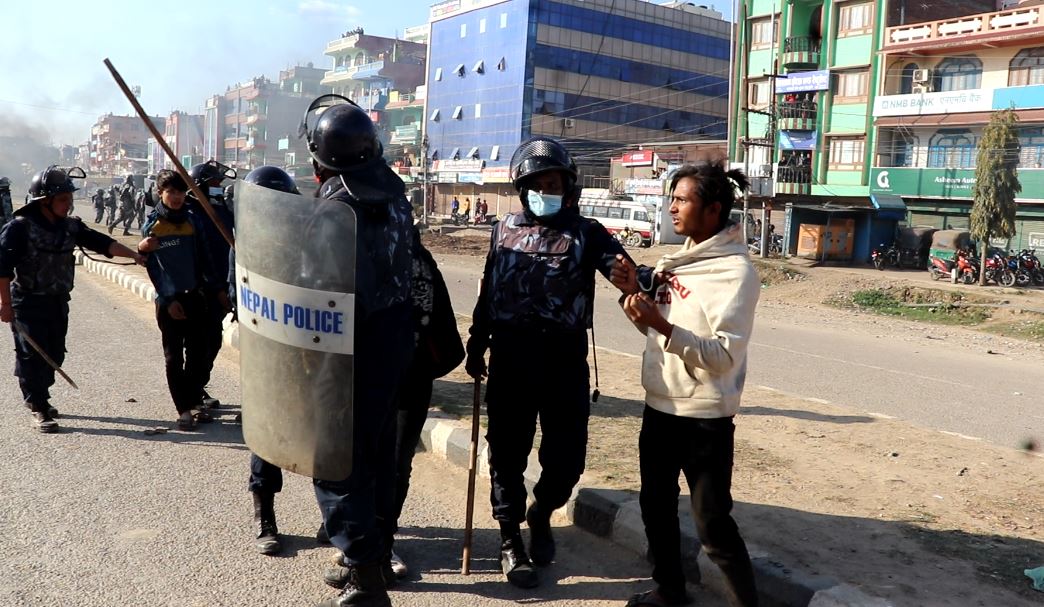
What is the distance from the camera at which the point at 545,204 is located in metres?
3.76

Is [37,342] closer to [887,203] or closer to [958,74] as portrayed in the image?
[887,203]

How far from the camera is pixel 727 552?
3.18 meters

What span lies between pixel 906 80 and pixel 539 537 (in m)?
35.3

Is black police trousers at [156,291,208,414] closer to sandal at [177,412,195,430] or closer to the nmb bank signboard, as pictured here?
sandal at [177,412,195,430]

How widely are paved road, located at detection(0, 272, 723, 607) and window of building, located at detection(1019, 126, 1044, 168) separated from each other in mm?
30375

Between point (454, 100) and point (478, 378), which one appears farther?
point (454, 100)

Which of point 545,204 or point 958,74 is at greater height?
point 958,74

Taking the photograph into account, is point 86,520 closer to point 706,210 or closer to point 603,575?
point 603,575

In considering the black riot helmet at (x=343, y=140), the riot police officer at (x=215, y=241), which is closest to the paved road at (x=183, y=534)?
the riot police officer at (x=215, y=241)

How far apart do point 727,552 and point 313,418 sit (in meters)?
1.49

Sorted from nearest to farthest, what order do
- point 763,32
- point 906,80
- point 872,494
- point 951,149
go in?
point 872,494, point 951,149, point 906,80, point 763,32

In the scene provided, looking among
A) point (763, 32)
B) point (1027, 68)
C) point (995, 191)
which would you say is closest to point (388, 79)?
point (763, 32)

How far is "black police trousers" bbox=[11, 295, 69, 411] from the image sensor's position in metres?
6.11

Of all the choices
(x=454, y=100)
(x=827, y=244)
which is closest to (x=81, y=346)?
(x=827, y=244)
